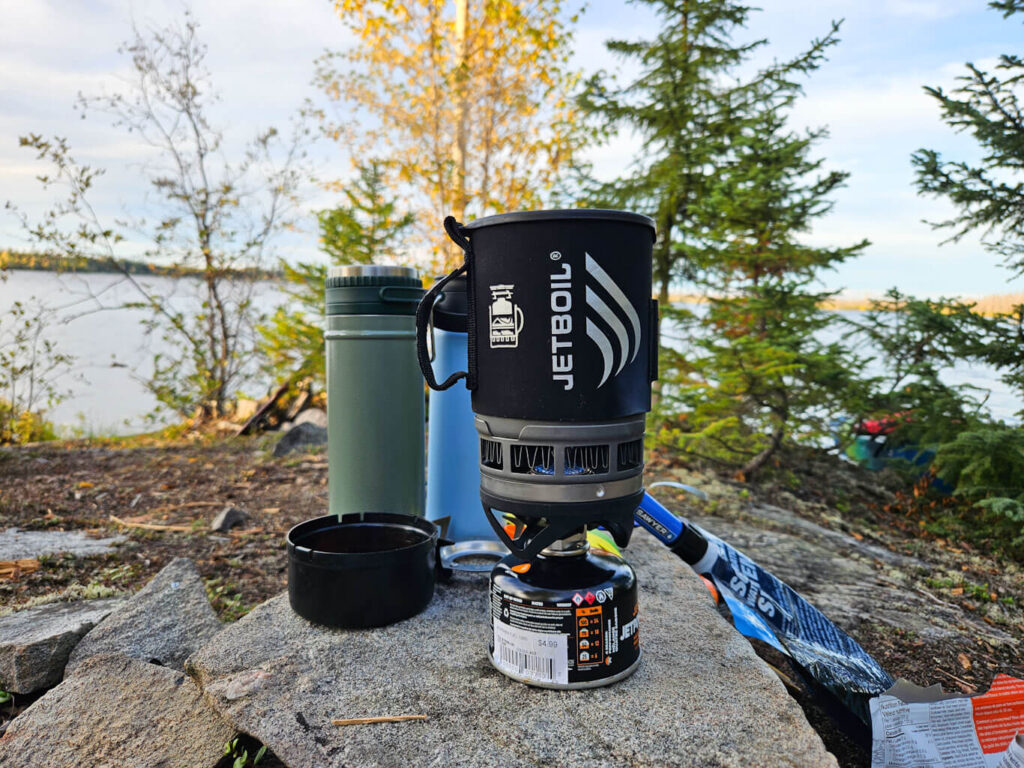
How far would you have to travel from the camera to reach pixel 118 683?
1771mm

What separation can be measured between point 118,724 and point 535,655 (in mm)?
1068

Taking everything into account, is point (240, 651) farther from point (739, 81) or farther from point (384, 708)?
point (739, 81)

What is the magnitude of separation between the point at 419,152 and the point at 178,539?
6.76 metres

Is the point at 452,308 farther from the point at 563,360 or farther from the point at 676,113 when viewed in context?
the point at 676,113

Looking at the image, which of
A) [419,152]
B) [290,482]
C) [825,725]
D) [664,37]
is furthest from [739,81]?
[825,725]

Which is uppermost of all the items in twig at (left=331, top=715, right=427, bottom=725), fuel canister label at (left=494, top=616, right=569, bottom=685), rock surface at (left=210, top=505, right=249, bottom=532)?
fuel canister label at (left=494, top=616, right=569, bottom=685)

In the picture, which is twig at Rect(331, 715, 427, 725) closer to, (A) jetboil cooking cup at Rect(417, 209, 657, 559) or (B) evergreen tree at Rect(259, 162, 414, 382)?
(A) jetboil cooking cup at Rect(417, 209, 657, 559)

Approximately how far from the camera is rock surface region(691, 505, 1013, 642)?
9.12ft

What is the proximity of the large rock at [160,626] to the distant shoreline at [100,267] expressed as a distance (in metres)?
5.48

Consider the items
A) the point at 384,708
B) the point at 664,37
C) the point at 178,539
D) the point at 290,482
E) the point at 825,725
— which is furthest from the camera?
the point at 664,37

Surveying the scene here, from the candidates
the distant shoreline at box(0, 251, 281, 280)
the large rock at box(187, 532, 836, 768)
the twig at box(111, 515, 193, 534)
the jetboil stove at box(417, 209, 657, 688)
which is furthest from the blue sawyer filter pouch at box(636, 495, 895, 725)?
the distant shoreline at box(0, 251, 281, 280)

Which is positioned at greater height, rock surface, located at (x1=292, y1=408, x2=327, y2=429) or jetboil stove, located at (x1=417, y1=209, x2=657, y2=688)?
jetboil stove, located at (x1=417, y1=209, x2=657, y2=688)

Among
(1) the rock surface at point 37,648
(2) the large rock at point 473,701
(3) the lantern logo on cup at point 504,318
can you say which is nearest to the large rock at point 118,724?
(2) the large rock at point 473,701

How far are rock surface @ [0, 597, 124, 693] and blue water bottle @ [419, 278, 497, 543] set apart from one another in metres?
1.18
